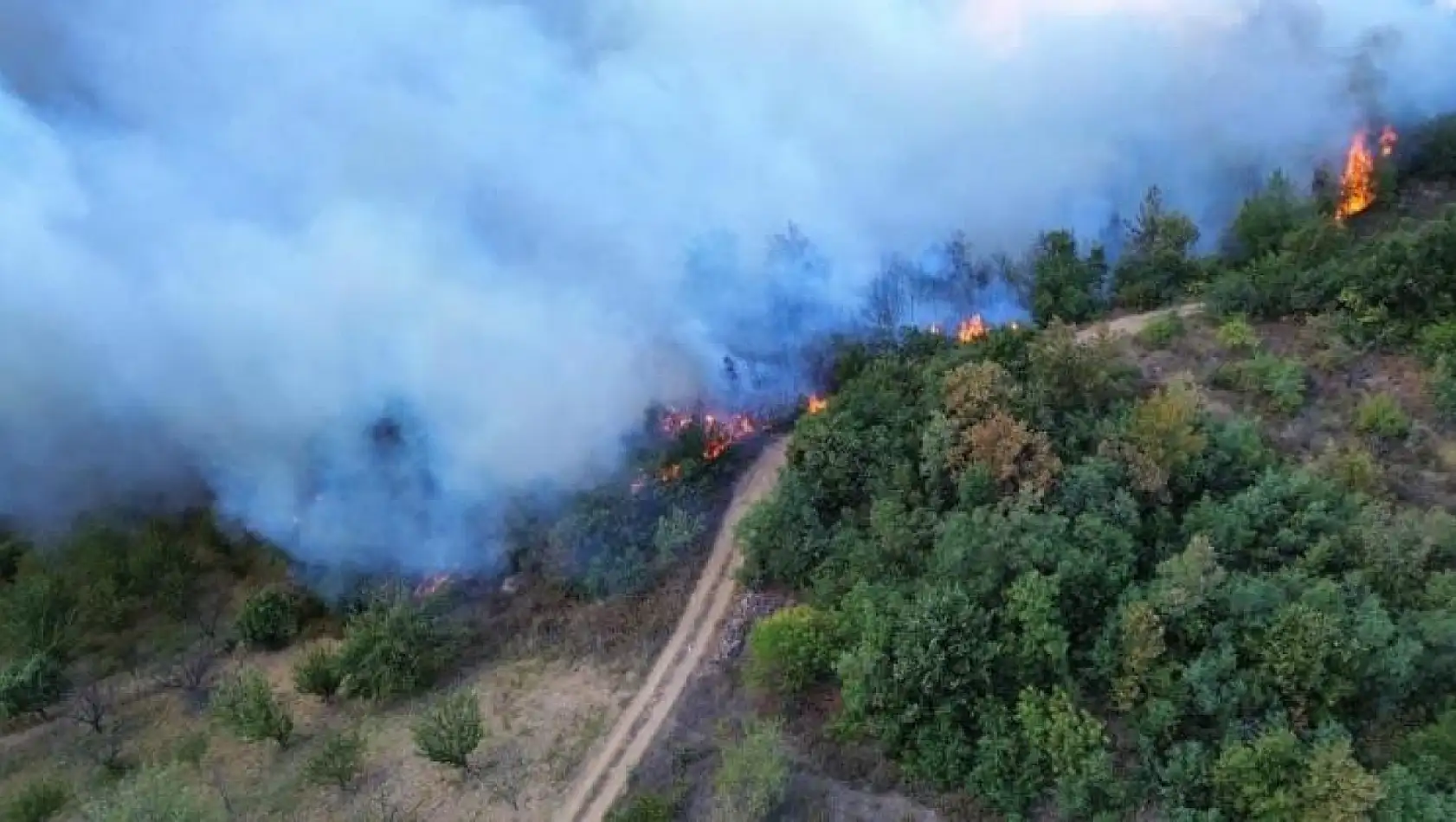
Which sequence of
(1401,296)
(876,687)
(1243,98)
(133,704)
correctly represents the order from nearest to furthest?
(876,687)
(133,704)
(1401,296)
(1243,98)

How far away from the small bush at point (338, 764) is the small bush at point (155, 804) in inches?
89.1

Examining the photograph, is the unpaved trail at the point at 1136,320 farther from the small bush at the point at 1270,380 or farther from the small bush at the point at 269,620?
the small bush at the point at 269,620

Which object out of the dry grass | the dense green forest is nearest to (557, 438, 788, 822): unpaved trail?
the dry grass

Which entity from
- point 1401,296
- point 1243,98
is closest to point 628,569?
point 1401,296

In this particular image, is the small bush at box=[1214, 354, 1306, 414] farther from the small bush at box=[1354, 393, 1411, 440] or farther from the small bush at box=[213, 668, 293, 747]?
the small bush at box=[213, 668, 293, 747]

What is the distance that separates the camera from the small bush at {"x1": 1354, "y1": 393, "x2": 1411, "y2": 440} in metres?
31.3

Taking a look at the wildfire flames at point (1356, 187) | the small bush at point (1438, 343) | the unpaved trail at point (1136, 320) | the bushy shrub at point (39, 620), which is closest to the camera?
the bushy shrub at point (39, 620)

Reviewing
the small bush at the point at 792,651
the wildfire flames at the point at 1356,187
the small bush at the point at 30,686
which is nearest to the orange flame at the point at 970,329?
the small bush at the point at 792,651

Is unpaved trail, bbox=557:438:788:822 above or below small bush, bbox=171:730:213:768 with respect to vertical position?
above

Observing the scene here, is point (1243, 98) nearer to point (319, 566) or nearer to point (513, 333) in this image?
point (513, 333)

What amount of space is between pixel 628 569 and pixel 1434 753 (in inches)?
782

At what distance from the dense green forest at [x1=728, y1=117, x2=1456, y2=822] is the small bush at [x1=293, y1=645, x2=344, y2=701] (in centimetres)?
1188

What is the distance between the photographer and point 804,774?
24906mm

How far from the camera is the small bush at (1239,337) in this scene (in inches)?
1395
